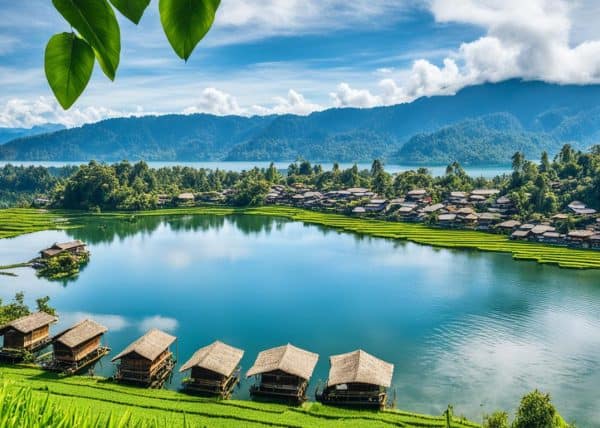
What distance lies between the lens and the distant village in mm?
42344

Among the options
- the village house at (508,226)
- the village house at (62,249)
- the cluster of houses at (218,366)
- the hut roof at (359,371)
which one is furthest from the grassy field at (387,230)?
the cluster of houses at (218,366)

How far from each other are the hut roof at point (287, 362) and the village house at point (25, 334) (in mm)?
9913

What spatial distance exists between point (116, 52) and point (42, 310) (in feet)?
82.3

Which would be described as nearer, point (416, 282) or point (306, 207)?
point (416, 282)

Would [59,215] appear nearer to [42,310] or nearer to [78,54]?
[42,310]

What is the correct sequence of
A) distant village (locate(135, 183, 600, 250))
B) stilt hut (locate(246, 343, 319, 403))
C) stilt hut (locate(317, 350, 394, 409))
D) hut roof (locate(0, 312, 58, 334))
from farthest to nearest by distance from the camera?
1. distant village (locate(135, 183, 600, 250))
2. hut roof (locate(0, 312, 58, 334))
3. stilt hut (locate(246, 343, 319, 403))
4. stilt hut (locate(317, 350, 394, 409))

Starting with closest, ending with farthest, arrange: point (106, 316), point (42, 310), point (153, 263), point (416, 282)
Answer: point (42, 310) < point (106, 316) < point (416, 282) < point (153, 263)

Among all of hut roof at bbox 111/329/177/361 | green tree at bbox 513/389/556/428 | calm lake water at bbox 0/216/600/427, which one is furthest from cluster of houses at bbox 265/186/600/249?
hut roof at bbox 111/329/177/361

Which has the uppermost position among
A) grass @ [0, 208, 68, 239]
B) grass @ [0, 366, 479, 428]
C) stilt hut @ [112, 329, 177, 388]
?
grass @ [0, 208, 68, 239]

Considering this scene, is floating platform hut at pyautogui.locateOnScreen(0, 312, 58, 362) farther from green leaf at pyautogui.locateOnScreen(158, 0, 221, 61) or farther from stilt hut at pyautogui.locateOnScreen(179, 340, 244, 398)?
green leaf at pyautogui.locateOnScreen(158, 0, 221, 61)

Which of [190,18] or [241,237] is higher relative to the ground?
[190,18]

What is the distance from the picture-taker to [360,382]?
1534 cm

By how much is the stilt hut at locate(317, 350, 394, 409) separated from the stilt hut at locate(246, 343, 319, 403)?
2.57 feet

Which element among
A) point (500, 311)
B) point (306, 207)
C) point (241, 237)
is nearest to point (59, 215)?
point (241, 237)
